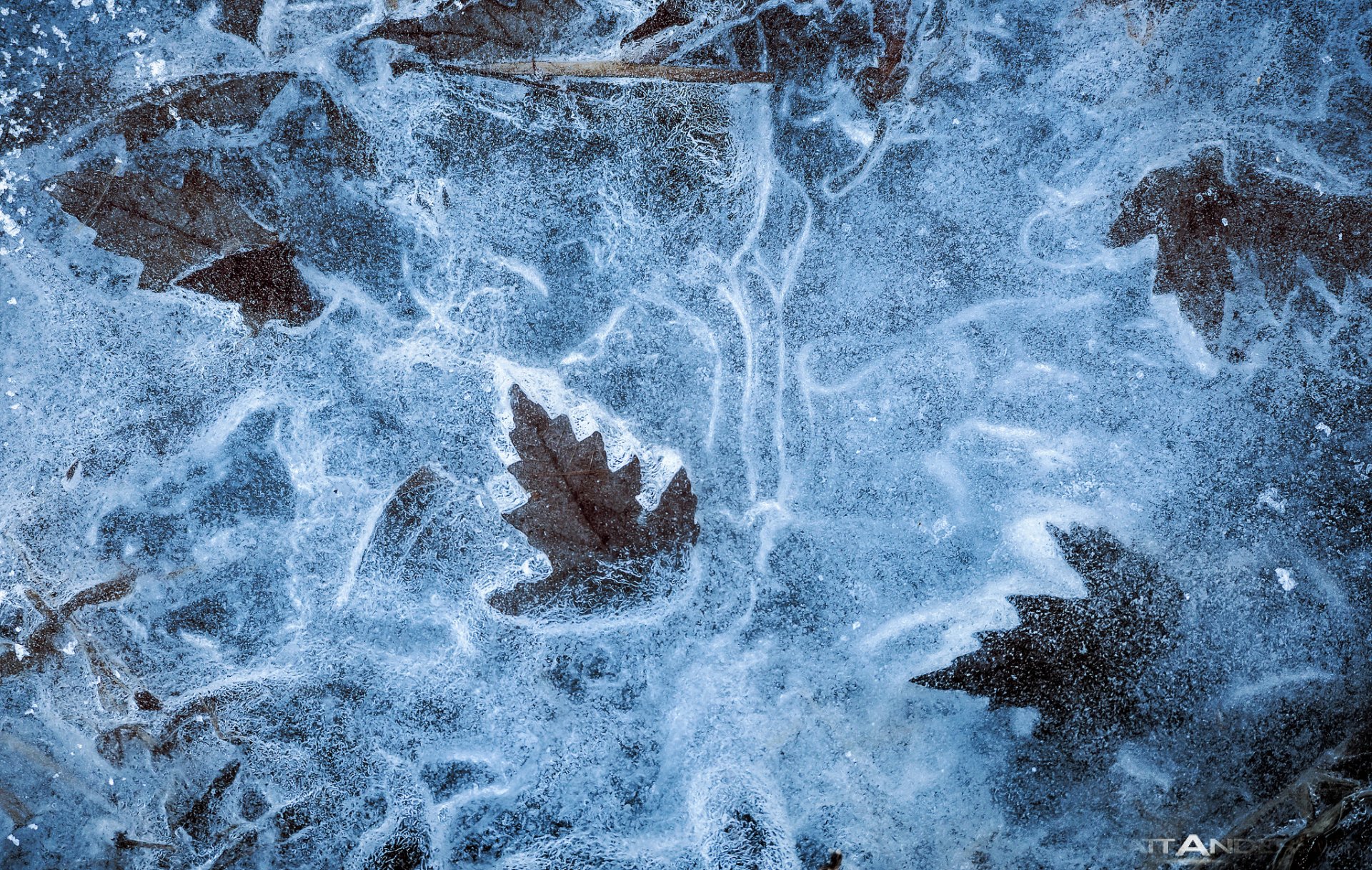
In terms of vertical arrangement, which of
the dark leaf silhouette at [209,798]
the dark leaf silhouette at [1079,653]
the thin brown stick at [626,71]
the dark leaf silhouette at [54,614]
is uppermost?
the thin brown stick at [626,71]

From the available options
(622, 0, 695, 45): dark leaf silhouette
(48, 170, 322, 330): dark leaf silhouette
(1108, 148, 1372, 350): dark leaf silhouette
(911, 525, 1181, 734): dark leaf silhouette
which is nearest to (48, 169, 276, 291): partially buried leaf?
(48, 170, 322, 330): dark leaf silhouette

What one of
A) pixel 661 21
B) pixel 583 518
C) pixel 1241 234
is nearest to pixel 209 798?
pixel 583 518

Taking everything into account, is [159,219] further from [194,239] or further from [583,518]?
[583,518]

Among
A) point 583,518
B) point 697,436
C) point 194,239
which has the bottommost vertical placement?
point 583,518

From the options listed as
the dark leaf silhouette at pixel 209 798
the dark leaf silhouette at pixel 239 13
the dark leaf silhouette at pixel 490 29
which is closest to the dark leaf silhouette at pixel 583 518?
the dark leaf silhouette at pixel 209 798

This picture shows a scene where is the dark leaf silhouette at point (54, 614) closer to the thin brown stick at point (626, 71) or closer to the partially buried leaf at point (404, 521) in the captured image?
the partially buried leaf at point (404, 521)

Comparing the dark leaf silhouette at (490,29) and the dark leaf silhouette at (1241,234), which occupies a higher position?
the dark leaf silhouette at (490,29)
